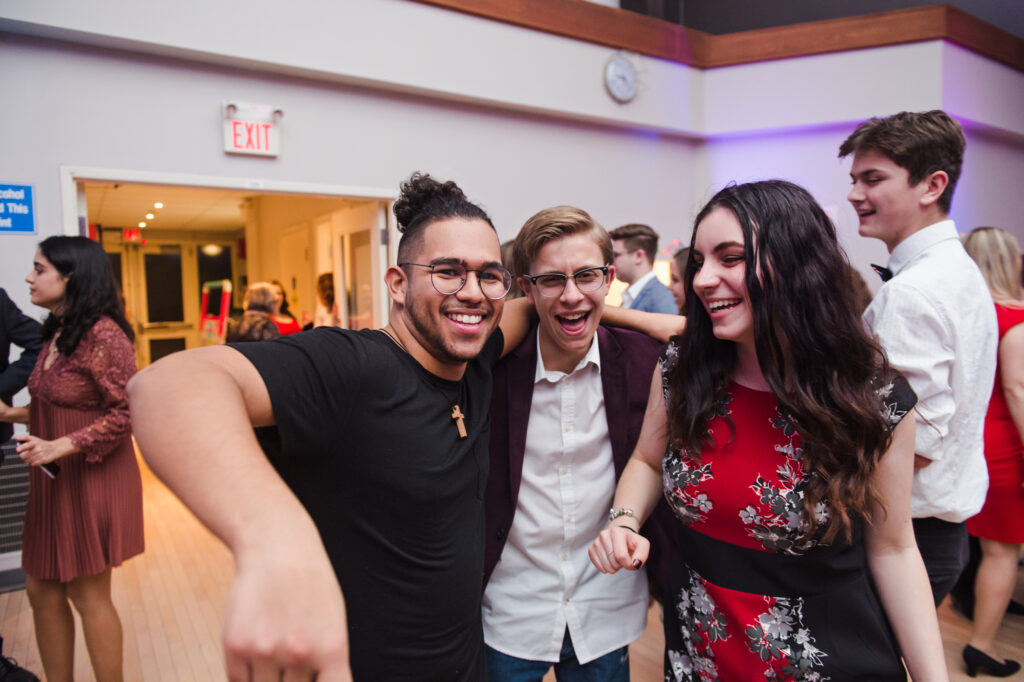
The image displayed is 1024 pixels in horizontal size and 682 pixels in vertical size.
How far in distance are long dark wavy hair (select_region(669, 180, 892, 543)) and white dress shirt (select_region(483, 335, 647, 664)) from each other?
510 mm

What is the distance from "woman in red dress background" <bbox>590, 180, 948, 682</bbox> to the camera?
111cm

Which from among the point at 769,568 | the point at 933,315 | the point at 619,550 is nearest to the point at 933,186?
the point at 933,315

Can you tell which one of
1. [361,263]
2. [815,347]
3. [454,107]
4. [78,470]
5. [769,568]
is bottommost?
[78,470]

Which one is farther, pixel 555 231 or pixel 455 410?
pixel 555 231

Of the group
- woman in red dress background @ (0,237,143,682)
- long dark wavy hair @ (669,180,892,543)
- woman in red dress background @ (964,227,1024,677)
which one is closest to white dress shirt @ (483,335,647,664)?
long dark wavy hair @ (669,180,892,543)

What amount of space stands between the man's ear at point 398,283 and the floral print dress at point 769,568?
67 cm

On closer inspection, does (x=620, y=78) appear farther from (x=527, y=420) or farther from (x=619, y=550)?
(x=619, y=550)

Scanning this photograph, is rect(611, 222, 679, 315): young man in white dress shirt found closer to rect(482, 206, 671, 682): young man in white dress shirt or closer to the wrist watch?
rect(482, 206, 671, 682): young man in white dress shirt

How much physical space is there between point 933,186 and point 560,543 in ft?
4.48

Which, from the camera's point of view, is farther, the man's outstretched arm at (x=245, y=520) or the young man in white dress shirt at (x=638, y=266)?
the young man in white dress shirt at (x=638, y=266)

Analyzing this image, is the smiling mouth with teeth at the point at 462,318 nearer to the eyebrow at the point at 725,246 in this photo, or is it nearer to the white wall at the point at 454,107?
the eyebrow at the point at 725,246

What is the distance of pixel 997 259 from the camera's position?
2.75 m

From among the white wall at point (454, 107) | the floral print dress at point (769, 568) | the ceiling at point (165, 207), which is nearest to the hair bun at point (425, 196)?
the floral print dress at point (769, 568)

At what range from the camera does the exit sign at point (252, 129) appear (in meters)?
4.01
